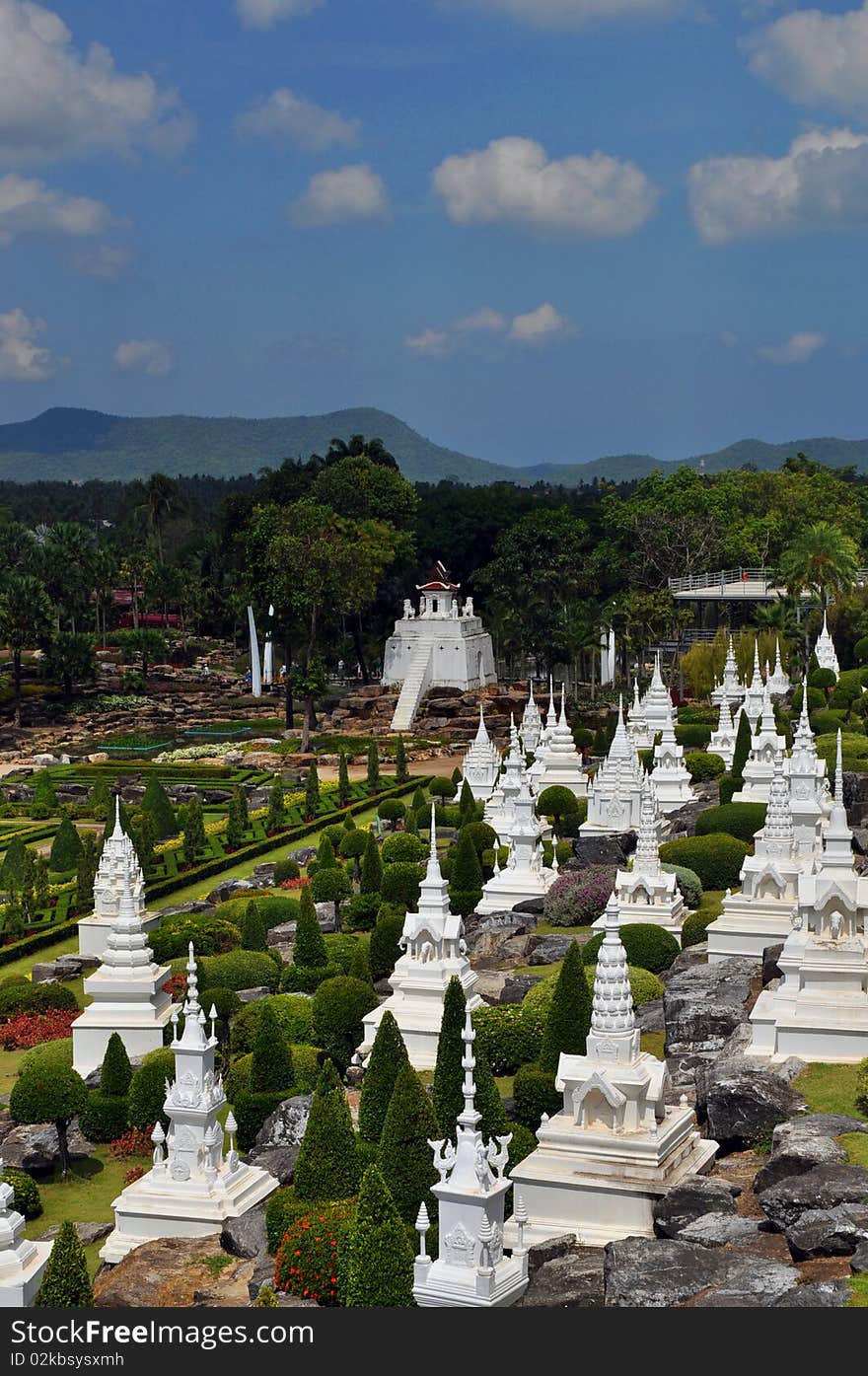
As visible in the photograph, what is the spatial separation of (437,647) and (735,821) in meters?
59.4

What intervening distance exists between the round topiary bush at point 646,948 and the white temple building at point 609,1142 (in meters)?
15.2

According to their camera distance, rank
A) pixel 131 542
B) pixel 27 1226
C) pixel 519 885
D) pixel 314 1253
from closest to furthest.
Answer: pixel 314 1253 → pixel 27 1226 → pixel 519 885 → pixel 131 542

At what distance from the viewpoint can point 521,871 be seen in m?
56.9

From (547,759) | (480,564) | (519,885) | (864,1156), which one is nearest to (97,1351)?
(864,1156)

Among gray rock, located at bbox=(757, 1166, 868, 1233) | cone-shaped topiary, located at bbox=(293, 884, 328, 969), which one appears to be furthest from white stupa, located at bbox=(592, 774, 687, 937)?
gray rock, located at bbox=(757, 1166, 868, 1233)

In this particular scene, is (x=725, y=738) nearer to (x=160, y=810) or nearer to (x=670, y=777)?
(x=670, y=777)

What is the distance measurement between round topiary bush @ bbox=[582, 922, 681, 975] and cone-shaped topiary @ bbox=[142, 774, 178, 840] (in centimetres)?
3079

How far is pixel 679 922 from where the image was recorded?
48781 millimetres

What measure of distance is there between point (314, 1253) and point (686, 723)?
2275 inches

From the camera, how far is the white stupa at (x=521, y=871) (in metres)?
56.2

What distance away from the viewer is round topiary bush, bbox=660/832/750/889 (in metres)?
54.6

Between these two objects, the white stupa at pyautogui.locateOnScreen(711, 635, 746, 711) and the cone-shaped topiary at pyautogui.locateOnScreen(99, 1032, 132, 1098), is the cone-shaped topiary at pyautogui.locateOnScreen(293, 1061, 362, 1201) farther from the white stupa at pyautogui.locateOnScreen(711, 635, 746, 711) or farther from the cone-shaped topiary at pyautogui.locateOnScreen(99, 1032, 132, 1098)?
the white stupa at pyautogui.locateOnScreen(711, 635, 746, 711)

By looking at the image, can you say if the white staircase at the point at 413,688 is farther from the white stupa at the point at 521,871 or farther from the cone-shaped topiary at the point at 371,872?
the white stupa at the point at 521,871

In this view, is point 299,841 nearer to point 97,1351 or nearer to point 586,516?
point 97,1351
